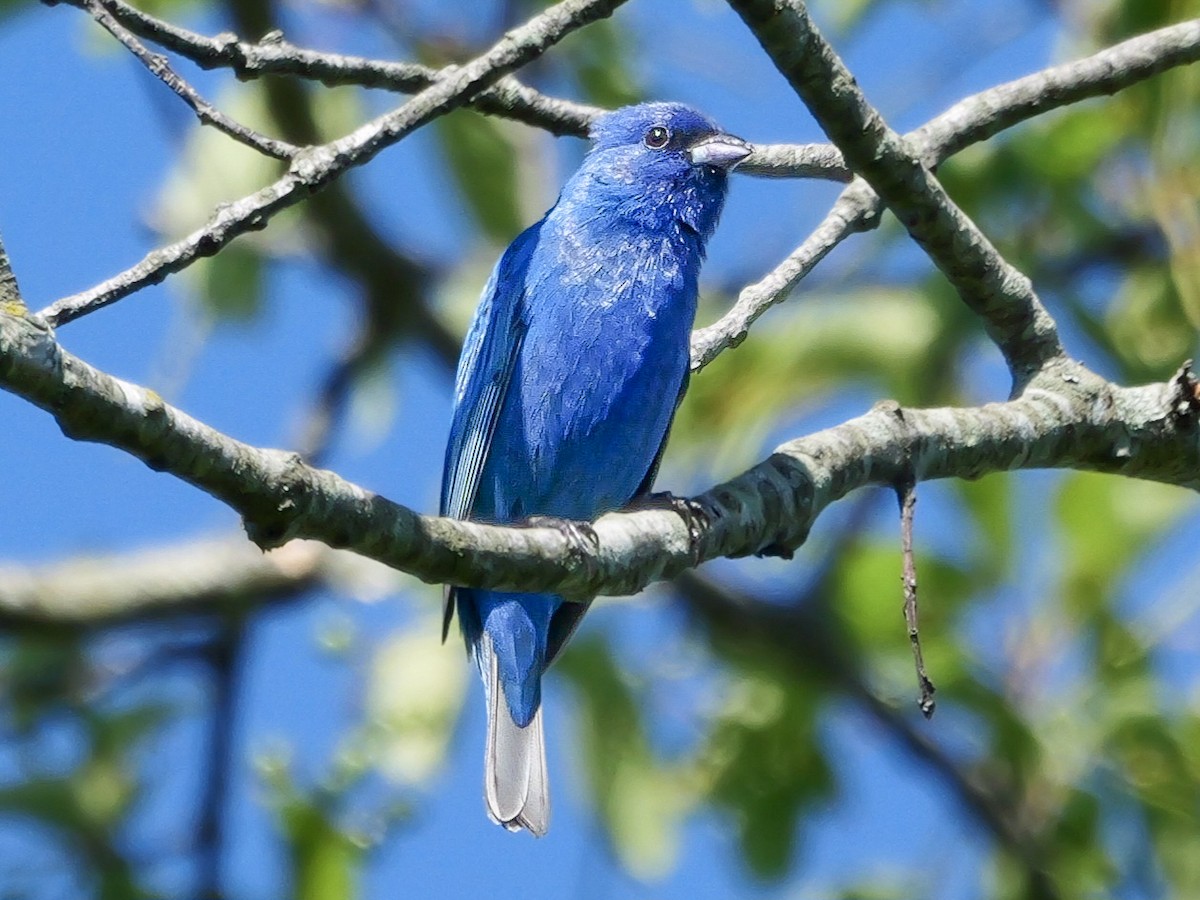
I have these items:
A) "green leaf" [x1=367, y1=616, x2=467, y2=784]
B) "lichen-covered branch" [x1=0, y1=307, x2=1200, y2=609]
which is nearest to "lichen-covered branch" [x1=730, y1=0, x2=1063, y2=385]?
"lichen-covered branch" [x1=0, y1=307, x2=1200, y2=609]

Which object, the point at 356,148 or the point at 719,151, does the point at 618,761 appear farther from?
the point at 356,148

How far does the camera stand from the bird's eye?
6008mm

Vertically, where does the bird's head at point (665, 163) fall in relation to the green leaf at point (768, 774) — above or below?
above

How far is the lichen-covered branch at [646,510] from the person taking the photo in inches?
98.5

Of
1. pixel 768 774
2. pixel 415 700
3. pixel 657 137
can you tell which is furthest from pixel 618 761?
pixel 657 137

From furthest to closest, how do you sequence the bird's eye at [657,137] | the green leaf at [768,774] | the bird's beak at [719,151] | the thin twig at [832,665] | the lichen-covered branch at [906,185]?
the thin twig at [832,665], the green leaf at [768,774], the bird's eye at [657,137], the bird's beak at [719,151], the lichen-covered branch at [906,185]

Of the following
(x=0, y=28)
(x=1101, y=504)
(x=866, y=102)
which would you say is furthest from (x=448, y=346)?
(x=866, y=102)

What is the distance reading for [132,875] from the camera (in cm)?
505

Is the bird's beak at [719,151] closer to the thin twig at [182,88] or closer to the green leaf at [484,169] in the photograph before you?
the green leaf at [484,169]

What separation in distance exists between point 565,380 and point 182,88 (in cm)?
211

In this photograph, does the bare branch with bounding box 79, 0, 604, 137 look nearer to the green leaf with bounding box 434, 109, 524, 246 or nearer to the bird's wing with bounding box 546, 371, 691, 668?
the bird's wing with bounding box 546, 371, 691, 668

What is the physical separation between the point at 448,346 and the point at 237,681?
1.70m

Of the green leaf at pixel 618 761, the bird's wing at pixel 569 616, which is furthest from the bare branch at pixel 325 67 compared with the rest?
the green leaf at pixel 618 761

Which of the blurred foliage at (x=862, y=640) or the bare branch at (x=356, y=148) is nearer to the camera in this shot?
the bare branch at (x=356, y=148)
